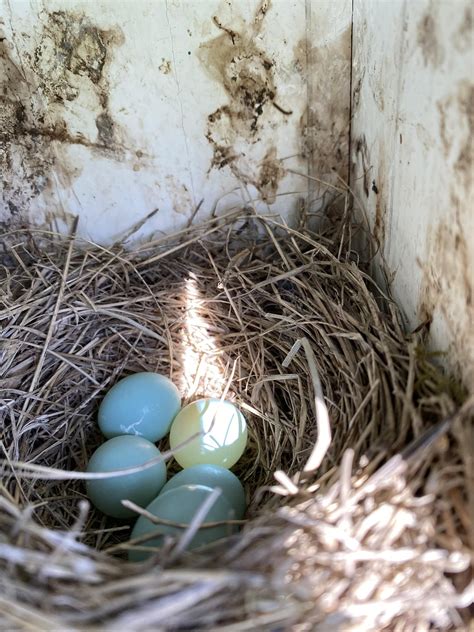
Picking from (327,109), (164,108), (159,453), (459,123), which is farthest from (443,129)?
(159,453)

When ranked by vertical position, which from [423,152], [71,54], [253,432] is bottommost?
[253,432]

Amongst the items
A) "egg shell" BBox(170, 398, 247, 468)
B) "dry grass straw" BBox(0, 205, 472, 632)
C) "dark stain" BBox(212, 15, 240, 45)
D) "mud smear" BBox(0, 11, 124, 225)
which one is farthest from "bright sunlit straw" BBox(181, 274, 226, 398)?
"dark stain" BBox(212, 15, 240, 45)

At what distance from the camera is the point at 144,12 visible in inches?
42.3

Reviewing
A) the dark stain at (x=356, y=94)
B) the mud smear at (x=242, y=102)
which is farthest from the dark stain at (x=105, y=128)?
the dark stain at (x=356, y=94)

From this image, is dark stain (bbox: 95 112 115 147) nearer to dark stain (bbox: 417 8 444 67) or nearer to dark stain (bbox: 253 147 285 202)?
dark stain (bbox: 253 147 285 202)

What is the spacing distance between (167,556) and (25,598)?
6.1 inches

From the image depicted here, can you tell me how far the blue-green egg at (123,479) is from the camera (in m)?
0.98

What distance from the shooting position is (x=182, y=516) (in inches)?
33.3

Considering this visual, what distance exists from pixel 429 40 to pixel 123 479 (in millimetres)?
767

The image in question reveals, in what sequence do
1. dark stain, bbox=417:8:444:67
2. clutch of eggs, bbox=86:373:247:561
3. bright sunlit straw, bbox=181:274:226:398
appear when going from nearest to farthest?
dark stain, bbox=417:8:444:67
clutch of eggs, bbox=86:373:247:561
bright sunlit straw, bbox=181:274:226:398

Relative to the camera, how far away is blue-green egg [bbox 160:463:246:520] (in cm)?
94

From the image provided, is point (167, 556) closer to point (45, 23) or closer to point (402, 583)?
point (402, 583)

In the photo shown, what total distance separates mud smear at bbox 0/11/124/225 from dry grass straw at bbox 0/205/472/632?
113 mm

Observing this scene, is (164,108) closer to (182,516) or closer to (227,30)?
(227,30)
